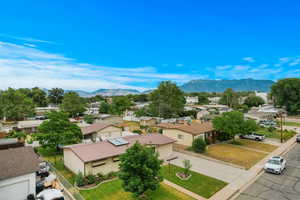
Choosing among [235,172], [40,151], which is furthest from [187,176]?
[40,151]

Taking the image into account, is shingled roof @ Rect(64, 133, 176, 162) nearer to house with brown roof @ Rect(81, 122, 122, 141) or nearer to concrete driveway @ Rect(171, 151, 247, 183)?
concrete driveway @ Rect(171, 151, 247, 183)

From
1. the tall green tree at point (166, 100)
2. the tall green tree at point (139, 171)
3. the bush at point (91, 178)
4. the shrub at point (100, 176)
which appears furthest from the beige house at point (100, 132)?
the tall green tree at point (166, 100)

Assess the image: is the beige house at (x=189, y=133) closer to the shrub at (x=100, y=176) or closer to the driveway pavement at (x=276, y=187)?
the driveway pavement at (x=276, y=187)

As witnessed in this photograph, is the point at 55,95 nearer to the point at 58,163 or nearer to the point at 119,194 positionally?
the point at 58,163

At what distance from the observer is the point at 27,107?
4678 centimetres

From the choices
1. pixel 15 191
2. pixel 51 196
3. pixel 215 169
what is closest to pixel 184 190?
pixel 215 169

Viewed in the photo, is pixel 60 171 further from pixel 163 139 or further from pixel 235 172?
pixel 235 172

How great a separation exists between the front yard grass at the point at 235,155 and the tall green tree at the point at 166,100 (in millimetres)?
29599

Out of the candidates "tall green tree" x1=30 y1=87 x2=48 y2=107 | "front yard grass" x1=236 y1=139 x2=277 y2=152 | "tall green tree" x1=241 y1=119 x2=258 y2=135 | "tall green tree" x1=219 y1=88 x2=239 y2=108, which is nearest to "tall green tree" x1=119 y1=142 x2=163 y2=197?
"tall green tree" x1=241 y1=119 x2=258 y2=135

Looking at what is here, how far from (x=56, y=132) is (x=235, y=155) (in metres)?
22.5

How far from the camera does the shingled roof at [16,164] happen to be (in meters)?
11.3

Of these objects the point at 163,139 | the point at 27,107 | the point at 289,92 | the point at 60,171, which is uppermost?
the point at 289,92

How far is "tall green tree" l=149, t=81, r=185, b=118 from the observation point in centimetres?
5406

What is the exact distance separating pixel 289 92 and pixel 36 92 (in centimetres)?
10433
